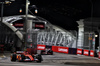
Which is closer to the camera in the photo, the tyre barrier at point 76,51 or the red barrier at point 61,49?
the tyre barrier at point 76,51

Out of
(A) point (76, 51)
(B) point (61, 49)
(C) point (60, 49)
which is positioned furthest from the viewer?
(C) point (60, 49)

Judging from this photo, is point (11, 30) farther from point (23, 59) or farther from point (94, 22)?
point (23, 59)

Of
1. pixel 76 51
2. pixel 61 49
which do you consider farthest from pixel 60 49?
pixel 76 51

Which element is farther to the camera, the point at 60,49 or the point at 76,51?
the point at 60,49

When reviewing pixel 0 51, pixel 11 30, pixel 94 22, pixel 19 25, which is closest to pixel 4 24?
pixel 11 30

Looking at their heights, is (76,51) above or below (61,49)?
below

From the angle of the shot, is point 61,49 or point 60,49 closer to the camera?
point 61,49

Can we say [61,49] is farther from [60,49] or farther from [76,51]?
[76,51]

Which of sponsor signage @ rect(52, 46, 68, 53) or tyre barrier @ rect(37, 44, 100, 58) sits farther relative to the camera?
sponsor signage @ rect(52, 46, 68, 53)

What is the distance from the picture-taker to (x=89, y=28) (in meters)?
37.8

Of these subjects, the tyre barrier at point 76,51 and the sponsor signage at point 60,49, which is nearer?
the tyre barrier at point 76,51

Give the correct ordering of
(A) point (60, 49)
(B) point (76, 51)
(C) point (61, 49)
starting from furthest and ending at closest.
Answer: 1. (A) point (60, 49)
2. (C) point (61, 49)
3. (B) point (76, 51)

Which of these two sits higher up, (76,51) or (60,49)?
(60,49)

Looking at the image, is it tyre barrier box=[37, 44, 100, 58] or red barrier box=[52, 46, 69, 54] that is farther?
red barrier box=[52, 46, 69, 54]
